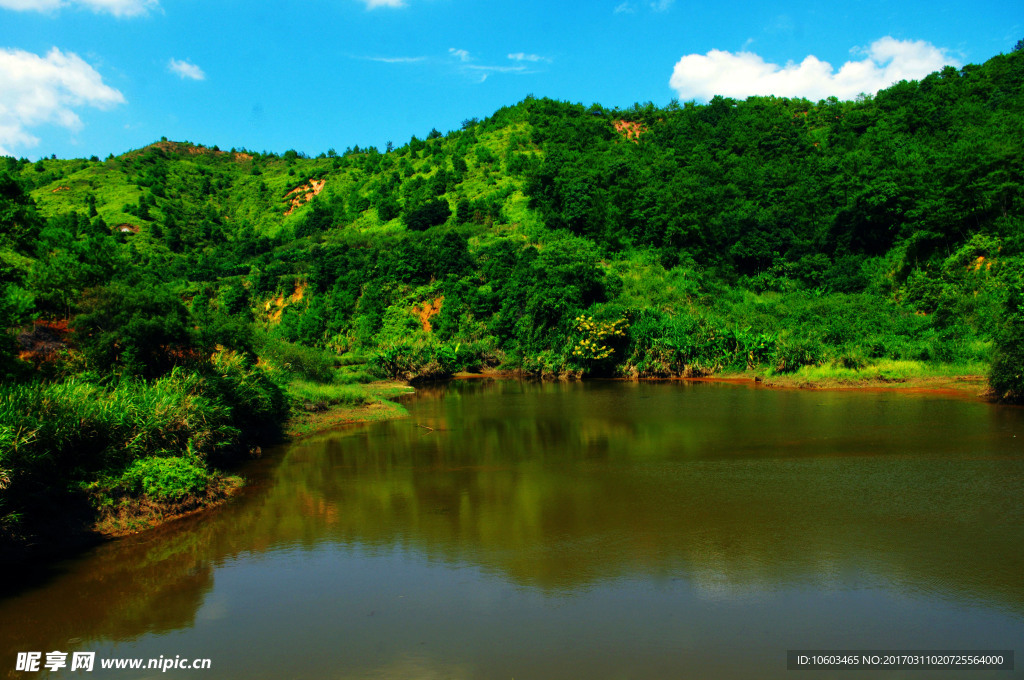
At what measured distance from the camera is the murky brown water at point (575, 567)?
7652 mm

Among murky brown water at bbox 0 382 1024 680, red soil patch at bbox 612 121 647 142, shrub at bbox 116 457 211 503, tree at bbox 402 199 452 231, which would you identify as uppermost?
red soil patch at bbox 612 121 647 142

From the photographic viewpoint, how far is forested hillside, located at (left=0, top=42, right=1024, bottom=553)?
48.1 ft

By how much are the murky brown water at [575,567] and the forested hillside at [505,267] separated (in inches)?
96.2

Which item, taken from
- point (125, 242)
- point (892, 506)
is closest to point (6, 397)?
point (892, 506)

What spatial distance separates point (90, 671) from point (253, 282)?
148ft

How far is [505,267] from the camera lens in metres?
42.7

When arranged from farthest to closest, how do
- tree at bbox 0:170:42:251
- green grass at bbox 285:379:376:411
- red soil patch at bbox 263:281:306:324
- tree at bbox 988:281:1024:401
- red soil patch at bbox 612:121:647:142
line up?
red soil patch at bbox 612:121:647:142
red soil patch at bbox 263:281:306:324
green grass at bbox 285:379:376:411
tree at bbox 988:281:1024:401
tree at bbox 0:170:42:251

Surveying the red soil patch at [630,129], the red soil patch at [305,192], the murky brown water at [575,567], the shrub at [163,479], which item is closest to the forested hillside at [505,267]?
the shrub at [163,479]

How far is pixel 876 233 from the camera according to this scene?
134 ft

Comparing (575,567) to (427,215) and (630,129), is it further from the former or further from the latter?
(630,129)

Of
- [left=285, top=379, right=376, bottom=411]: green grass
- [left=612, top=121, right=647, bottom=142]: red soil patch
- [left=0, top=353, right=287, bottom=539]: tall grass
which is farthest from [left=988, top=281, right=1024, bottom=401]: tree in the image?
[left=612, top=121, right=647, bottom=142]: red soil patch

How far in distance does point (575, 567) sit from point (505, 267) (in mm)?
33868

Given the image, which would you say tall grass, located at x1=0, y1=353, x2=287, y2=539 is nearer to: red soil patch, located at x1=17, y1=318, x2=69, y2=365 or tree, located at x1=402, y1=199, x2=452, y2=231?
red soil patch, located at x1=17, y1=318, x2=69, y2=365

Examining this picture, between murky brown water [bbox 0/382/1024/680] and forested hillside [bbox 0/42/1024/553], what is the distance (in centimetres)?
244
